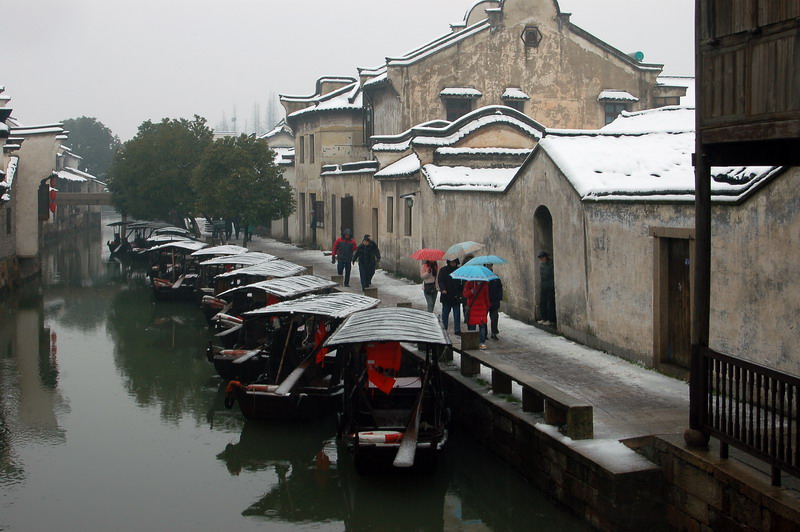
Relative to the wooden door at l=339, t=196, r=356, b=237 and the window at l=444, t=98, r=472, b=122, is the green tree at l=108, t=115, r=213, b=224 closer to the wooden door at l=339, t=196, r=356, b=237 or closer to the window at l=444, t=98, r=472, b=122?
the wooden door at l=339, t=196, r=356, b=237

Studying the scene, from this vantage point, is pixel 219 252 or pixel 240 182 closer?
pixel 219 252

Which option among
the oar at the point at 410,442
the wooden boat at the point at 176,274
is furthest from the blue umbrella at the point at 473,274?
the wooden boat at the point at 176,274

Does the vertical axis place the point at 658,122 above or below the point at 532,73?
below

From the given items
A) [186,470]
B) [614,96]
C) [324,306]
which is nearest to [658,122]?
[324,306]

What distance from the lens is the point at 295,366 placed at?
620 inches

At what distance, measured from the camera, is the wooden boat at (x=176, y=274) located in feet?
97.0

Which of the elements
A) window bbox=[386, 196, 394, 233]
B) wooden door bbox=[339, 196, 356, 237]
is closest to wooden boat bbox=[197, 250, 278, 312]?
window bbox=[386, 196, 394, 233]

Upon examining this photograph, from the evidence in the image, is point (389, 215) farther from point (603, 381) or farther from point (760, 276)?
point (760, 276)

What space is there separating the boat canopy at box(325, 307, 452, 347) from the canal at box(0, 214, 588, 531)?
186 cm

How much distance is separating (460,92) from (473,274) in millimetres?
19019

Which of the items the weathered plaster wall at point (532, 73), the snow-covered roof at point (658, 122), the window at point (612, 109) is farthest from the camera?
the window at point (612, 109)

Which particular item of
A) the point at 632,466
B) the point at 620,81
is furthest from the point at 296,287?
the point at 620,81

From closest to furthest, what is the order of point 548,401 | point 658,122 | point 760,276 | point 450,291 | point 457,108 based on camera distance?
1. point 548,401
2. point 760,276
3. point 450,291
4. point 658,122
5. point 457,108

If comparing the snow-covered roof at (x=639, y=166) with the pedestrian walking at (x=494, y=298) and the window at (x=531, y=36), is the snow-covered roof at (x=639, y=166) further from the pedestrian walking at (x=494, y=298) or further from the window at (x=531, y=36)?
the window at (x=531, y=36)
